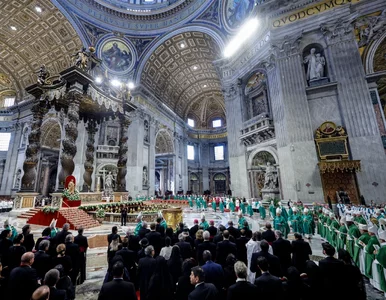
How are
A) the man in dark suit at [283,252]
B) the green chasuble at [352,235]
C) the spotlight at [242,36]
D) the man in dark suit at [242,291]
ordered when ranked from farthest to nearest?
the spotlight at [242,36] < the green chasuble at [352,235] < the man in dark suit at [283,252] < the man in dark suit at [242,291]

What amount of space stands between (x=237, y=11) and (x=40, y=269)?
19845 millimetres

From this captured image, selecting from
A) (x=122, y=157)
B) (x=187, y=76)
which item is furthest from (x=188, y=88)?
(x=122, y=157)

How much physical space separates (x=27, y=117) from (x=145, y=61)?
13.1 meters

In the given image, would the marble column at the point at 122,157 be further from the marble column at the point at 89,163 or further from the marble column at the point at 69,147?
the marble column at the point at 69,147

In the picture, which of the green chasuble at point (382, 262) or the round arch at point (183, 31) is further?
the round arch at point (183, 31)

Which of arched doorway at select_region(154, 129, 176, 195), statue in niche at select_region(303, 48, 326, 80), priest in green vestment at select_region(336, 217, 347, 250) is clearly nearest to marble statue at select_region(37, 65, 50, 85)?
priest in green vestment at select_region(336, 217, 347, 250)

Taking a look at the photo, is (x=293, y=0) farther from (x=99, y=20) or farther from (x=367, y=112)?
(x=99, y=20)

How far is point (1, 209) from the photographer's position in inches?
547

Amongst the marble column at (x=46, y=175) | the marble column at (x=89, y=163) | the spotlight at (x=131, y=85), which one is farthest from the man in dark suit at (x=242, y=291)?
the marble column at (x=46, y=175)

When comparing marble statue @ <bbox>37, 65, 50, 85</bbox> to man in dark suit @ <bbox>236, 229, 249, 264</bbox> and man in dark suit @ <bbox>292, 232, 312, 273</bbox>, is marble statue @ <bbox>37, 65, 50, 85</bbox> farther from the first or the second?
man in dark suit @ <bbox>292, 232, 312, 273</bbox>

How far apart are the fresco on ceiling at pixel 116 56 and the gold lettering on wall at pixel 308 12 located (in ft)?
48.8

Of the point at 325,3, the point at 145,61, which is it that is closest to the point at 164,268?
the point at 325,3

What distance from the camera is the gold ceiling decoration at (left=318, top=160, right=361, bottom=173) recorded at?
30.0ft

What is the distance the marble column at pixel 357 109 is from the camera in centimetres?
893
